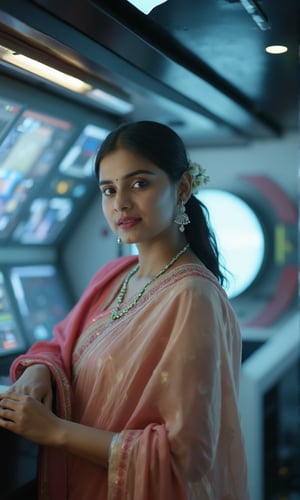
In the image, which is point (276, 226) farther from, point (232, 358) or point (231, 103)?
point (232, 358)

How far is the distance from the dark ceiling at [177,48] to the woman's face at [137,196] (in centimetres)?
48

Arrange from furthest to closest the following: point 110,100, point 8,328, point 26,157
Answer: point 8,328 < point 26,157 < point 110,100

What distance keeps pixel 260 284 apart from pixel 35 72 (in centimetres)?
231

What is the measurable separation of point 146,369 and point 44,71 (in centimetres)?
139

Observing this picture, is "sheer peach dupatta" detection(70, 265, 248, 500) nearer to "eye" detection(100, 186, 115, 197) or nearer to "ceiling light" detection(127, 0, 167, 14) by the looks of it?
"eye" detection(100, 186, 115, 197)

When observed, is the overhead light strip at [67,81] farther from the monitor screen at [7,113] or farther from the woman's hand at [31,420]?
the woman's hand at [31,420]

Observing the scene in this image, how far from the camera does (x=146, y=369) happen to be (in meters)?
1.96

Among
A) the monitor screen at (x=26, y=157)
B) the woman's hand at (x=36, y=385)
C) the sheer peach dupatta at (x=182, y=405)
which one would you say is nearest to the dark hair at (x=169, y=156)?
the sheer peach dupatta at (x=182, y=405)

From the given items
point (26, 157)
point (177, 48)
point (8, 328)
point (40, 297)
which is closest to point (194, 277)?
point (177, 48)

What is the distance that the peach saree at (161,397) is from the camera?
1.84 meters

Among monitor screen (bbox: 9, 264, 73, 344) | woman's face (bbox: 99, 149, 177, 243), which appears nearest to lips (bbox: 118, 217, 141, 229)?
woman's face (bbox: 99, 149, 177, 243)

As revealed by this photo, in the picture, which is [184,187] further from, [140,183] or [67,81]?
[67,81]

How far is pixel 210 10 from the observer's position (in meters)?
2.41

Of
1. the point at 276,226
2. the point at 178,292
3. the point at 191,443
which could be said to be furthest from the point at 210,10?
the point at 276,226
